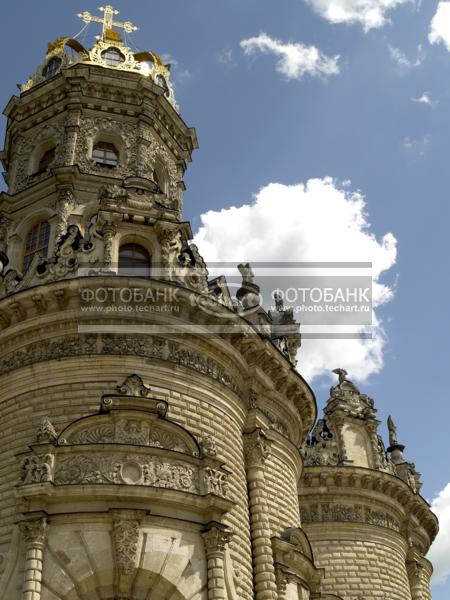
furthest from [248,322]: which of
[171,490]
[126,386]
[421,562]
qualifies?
[421,562]

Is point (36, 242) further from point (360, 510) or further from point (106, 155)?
point (360, 510)

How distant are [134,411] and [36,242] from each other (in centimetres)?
1089

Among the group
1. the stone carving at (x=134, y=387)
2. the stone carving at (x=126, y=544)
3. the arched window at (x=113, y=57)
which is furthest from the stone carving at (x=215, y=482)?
the arched window at (x=113, y=57)

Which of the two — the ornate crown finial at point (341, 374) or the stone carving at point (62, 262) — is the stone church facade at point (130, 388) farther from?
the ornate crown finial at point (341, 374)

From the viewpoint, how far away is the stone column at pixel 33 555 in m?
17.8

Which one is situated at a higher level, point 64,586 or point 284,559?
point 284,559

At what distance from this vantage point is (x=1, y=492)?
19.8 m

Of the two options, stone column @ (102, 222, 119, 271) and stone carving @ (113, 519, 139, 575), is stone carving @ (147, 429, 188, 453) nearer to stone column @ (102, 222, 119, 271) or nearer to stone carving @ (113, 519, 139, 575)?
stone carving @ (113, 519, 139, 575)

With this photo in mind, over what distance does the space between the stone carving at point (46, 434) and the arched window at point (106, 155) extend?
43.9ft

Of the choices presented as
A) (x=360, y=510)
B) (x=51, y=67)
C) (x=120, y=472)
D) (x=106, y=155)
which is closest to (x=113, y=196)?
(x=106, y=155)

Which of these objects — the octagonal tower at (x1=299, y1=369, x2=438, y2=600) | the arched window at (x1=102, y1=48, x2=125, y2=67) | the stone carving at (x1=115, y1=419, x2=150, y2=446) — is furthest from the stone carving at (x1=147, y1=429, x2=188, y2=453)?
the arched window at (x1=102, y1=48, x2=125, y2=67)

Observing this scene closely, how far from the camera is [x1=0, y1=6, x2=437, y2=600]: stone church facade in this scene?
61.7 feet

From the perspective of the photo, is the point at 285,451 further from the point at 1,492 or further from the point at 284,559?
the point at 1,492

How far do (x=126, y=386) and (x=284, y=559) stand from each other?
6911 millimetres
